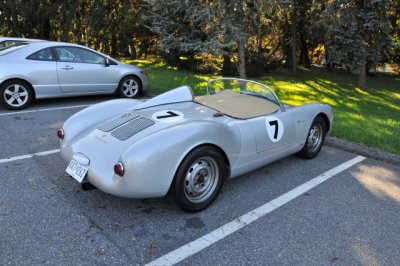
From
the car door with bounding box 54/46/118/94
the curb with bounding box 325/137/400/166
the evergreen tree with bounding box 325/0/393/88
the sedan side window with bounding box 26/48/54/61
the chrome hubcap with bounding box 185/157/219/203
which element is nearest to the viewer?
the chrome hubcap with bounding box 185/157/219/203

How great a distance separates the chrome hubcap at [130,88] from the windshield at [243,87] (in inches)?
160

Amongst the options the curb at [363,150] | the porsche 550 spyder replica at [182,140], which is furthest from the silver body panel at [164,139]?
the curb at [363,150]

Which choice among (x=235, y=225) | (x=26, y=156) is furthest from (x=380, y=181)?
(x=26, y=156)

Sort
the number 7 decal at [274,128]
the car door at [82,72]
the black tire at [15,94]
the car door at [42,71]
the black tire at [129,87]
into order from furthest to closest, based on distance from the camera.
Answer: the black tire at [129,87] → the car door at [82,72] → the car door at [42,71] → the black tire at [15,94] → the number 7 decal at [274,128]

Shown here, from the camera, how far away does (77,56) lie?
7.61 meters

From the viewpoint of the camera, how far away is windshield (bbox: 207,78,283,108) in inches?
176

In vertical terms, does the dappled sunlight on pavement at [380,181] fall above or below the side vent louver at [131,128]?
below

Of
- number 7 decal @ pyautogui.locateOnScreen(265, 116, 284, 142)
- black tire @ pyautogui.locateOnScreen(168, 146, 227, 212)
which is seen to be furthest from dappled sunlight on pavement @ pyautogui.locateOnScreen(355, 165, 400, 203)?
black tire @ pyautogui.locateOnScreen(168, 146, 227, 212)

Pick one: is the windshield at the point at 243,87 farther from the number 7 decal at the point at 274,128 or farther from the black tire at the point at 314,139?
the black tire at the point at 314,139

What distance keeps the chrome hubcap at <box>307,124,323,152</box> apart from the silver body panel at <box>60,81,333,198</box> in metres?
0.25

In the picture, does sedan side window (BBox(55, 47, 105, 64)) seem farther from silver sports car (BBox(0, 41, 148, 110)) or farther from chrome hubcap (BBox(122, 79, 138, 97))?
chrome hubcap (BBox(122, 79, 138, 97))

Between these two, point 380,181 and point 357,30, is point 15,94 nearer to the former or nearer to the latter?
point 380,181

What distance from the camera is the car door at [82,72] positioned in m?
7.37

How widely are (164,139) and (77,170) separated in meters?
0.90
